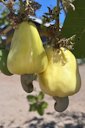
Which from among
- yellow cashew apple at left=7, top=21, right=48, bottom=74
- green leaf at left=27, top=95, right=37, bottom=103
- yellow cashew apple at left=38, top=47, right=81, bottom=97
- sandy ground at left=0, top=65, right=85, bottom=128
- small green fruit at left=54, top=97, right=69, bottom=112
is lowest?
sandy ground at left=0, top=65, right=85, bottom=128

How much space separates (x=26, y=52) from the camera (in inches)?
27.1

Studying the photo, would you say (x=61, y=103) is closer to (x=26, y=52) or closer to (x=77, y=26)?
(x=26, y=52)

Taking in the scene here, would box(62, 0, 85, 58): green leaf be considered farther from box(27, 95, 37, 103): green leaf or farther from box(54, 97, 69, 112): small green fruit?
box(27, 95, 37, 103): green leaf

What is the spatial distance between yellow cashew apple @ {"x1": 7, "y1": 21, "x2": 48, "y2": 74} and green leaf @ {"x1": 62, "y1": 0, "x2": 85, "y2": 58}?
107 mm

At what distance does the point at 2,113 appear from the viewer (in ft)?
15.6

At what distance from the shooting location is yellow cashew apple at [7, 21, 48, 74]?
681 mm

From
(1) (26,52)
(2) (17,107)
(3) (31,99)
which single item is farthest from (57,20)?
(2) (17,107)

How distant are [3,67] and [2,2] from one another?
0.15 m

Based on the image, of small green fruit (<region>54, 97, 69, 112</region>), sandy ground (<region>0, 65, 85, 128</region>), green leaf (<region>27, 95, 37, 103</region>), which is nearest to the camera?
small green fruit (<region>54, 97, 69, 112</region>)

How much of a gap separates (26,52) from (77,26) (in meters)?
0.20

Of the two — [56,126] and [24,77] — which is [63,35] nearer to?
[24,77]

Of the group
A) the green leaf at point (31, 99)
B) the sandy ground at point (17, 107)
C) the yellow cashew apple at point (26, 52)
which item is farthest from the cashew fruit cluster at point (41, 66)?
the sandy ground at point (17, 107)

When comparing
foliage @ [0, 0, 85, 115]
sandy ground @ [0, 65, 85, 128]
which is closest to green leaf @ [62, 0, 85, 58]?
foliage @ [0, 0, 85, 115]

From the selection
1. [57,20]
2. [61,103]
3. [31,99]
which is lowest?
[31,99]
